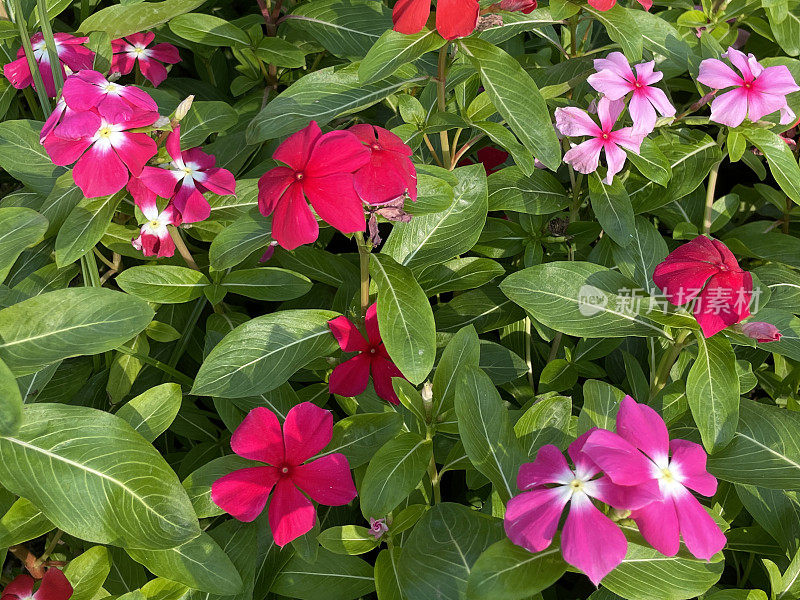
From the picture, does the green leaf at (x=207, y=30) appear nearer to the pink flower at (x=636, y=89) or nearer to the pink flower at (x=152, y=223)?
the pink flower at (x=152, y=223)

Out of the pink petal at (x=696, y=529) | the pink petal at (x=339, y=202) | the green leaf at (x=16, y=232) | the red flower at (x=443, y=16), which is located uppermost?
the red flower at (x=443, y=16)

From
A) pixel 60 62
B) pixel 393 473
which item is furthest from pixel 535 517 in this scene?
pixel 60 62

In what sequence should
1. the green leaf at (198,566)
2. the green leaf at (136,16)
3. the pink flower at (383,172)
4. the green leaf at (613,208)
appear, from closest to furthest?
the pink flower at (383,172) → the green leaf at (198,566) → the green leaf at (613,208) → the green leaf at (136,16)

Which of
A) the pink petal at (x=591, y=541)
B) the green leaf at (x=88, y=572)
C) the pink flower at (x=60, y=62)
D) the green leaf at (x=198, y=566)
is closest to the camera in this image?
the pink petal at (x=591, y=541)

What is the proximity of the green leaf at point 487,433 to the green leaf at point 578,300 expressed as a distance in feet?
0.73

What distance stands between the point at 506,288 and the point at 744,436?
50 cm

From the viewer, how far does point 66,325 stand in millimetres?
1153

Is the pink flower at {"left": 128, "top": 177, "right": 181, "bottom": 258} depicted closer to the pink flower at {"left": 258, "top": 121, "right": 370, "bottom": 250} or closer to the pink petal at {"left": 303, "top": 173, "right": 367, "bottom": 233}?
the pink flower at {"left": 258, "top": 121, "right": 370, "bottom": 250}

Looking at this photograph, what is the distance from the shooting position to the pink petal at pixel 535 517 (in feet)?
3.01

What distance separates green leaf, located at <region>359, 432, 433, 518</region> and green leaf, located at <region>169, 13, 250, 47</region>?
3.67 feet

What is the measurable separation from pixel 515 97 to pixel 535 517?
0.77 metres

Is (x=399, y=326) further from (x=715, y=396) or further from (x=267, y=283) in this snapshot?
(x=715, y=396)

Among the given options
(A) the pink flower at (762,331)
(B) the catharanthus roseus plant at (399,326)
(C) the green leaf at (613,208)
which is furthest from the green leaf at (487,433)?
(C) the green leaf at (613,208)

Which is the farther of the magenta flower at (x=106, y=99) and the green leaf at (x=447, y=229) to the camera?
the green leaf at (x=447, y=229)
